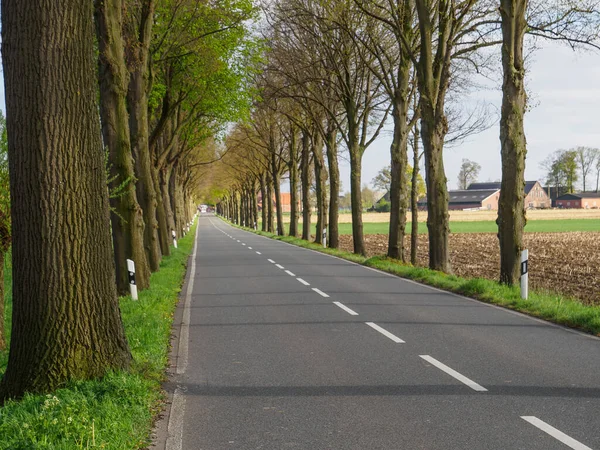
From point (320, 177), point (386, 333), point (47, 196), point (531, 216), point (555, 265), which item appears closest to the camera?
point (47, 196)

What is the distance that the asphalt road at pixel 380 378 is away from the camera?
5035 millimetres

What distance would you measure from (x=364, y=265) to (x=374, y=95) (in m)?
8.07

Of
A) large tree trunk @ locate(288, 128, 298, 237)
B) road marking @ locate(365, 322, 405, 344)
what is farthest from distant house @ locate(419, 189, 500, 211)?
road marking @ locate(365, 322, 405, 344)

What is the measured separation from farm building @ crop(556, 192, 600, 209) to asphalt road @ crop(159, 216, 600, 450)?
132962mm

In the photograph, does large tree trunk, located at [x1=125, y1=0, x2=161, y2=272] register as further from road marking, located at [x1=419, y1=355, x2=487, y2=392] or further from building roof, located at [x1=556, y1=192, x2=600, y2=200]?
building roof, located at [x1=556, y1=192, x2=600, y2=200]

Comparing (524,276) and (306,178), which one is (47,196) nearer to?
(524,276)

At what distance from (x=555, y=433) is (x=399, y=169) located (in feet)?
57.5

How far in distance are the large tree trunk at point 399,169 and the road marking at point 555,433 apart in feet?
54.9

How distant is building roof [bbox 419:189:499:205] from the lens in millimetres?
140625

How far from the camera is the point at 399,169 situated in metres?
22.1

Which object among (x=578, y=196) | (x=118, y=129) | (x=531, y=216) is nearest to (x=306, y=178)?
(x=118, y=129)

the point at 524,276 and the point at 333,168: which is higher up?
the point at 333,168

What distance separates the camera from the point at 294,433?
5.11 meters

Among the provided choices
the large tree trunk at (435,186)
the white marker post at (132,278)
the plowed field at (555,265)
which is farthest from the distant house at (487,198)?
the white marker post at (132,278)
